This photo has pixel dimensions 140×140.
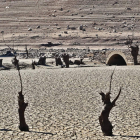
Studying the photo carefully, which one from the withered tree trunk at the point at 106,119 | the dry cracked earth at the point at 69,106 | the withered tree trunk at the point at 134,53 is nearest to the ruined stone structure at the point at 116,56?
the withered tree trunk at the point at 134,53

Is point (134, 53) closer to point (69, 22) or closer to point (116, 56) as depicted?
point (116, 56)

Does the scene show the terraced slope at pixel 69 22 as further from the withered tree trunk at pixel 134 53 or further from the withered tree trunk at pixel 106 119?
the withered tree trunk at pixel 106 119

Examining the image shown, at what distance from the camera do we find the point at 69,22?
89.6 m

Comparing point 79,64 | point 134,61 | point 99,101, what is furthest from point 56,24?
point 99,101

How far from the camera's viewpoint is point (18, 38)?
79.0m

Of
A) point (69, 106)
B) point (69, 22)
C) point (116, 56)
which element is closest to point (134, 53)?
point (116, 56)

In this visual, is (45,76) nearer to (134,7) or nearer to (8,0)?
(134,7)

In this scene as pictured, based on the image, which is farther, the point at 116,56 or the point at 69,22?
the point at 69,22

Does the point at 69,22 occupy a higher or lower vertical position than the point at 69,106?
higher

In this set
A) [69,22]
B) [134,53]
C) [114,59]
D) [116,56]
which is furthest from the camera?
[69,22]

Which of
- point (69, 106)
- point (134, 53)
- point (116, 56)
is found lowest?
point (69, 106)

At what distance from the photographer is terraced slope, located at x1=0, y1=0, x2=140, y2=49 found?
76.0m

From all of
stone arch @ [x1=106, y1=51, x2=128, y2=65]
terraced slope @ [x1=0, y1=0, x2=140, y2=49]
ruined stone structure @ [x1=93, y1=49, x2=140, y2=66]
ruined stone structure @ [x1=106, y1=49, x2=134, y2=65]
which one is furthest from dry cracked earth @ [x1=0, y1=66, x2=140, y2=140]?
terraced slope @ [x1=0, y1=0, x2=140, y2=49]

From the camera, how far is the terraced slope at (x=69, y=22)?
76.0m
